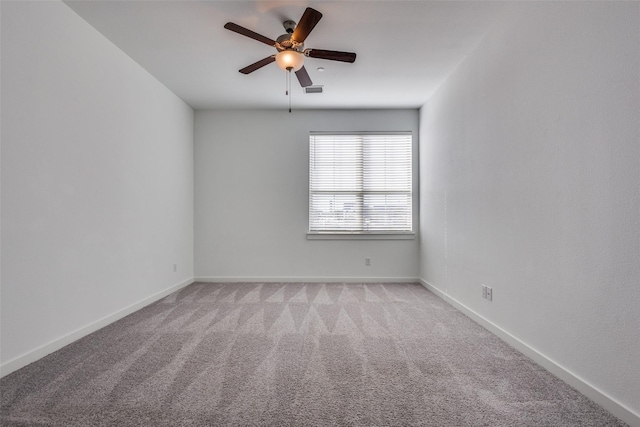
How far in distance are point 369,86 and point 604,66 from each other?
2.59 metres

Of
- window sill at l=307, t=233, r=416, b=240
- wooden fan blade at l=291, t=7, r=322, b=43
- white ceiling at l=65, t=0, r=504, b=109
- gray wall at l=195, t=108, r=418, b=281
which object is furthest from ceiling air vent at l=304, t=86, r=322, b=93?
window sill at l=307, t=233, r=416, b=240

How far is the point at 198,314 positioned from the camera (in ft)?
10.5

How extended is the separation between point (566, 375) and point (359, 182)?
11.4ft

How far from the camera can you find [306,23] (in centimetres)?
225

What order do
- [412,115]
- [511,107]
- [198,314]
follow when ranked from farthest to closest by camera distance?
1. [412,115]
2. [198,314]
3. [511,107]

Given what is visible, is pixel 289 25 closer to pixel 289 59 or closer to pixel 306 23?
pixel 289 59

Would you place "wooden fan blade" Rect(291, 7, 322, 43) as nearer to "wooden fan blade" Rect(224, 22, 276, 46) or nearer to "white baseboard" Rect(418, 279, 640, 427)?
"wooden fan blade" Rect(224, 22, 276, 46)

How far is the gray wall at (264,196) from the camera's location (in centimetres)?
483

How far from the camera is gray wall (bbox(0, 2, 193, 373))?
6.73 ft

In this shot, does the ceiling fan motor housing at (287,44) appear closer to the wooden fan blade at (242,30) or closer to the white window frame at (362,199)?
the wooden fan blade at (242,30)

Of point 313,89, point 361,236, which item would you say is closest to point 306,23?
point 313,89

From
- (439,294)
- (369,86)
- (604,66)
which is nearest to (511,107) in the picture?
(604,66)

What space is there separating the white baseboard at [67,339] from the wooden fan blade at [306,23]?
116 inches

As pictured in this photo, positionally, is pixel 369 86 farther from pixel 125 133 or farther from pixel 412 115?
pixel 125 133
